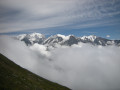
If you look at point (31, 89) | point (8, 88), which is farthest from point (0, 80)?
point (31, 89)

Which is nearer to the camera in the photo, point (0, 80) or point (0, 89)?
point (0, 89)

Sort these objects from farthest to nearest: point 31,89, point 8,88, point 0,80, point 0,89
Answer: point 31,89 < point 0,80 < point 8,88 < point 0,89

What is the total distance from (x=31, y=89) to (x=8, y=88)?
13.4 metres

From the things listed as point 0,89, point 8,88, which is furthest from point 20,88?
point 0,89

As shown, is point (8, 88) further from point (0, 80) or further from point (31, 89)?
point (31, 89)

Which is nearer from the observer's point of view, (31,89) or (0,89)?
(0,89)

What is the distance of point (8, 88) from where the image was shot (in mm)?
45719

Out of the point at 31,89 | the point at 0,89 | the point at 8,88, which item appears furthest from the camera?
the point at 31,89

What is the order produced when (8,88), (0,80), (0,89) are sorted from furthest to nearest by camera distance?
(0,80), (8,88), (0,89)

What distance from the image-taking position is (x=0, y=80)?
162ft

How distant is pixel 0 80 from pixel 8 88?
21.0 ft

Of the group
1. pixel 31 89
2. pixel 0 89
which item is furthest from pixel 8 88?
pixel 31 89

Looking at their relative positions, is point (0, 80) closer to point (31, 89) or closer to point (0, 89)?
point (0, 89)

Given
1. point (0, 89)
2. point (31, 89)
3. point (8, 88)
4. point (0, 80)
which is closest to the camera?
point (0, 89)
